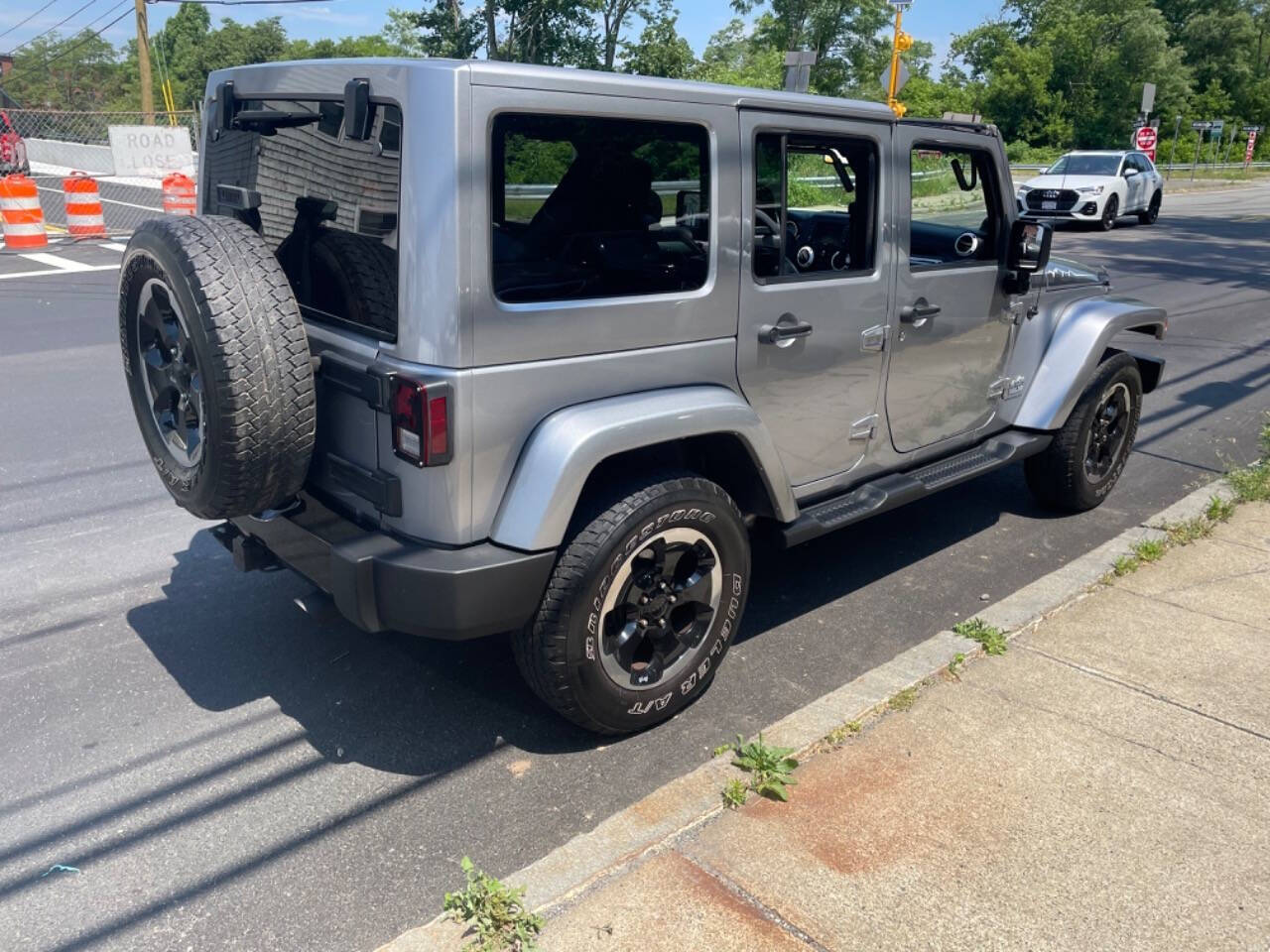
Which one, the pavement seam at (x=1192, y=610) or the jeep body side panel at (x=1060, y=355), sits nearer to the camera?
the pavement seam at (x=1192, y=610)

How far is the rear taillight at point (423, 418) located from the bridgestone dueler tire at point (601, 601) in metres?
0.51

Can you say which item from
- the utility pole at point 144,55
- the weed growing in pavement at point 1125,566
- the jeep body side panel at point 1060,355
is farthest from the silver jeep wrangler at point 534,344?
the utility pole at point 144,55

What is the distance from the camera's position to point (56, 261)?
13867mm

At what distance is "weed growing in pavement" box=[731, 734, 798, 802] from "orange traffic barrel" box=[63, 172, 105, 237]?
1607cm

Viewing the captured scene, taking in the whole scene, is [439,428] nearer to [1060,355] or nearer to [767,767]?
[767,767]

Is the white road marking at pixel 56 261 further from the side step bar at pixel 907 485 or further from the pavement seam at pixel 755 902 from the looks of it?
the pavement seam at pixel 755 902

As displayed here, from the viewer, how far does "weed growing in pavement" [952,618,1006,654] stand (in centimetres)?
396

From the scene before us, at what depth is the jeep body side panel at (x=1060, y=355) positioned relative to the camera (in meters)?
5.01

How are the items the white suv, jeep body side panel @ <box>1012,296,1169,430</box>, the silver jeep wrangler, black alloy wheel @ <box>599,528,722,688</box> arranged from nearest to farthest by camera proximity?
1. the silver jeep wrangler
2. black alloy wheel @ <box>599,528,722,688</box>
3. jeep body side panel @ <box>1012,296,1169,430</box>
4. the white suv

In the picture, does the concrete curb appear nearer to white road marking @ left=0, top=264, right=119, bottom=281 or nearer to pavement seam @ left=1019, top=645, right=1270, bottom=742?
pavement seam @ left=1019, top=645, right=1270, bottom=742

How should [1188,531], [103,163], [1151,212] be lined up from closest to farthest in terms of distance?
[1188,531] → [1151,212] → [103,163]

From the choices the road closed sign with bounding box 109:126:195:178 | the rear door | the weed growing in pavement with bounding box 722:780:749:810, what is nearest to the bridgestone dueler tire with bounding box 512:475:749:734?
the weed growing in pavement with bounding box 722:780:749:810

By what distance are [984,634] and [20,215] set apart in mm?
15417

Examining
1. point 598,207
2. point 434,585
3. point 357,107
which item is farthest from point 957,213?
point 434,585
